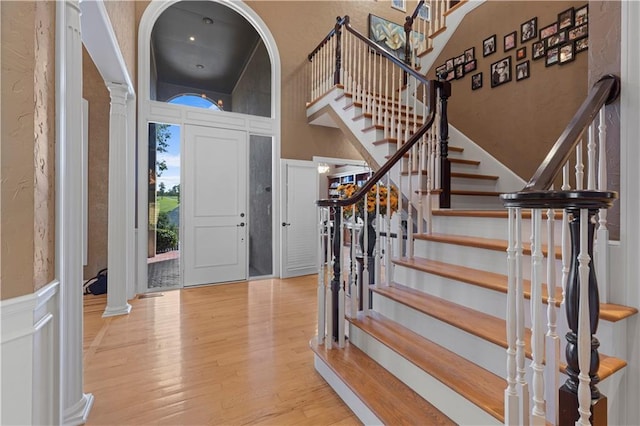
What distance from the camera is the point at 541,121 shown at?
3.09 m

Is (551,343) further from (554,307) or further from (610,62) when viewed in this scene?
(610,62)

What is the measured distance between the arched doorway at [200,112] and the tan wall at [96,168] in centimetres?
80

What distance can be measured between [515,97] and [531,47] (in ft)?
1.67

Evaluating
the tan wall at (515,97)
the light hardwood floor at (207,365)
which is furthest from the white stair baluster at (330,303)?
the tan wall at (515,97)

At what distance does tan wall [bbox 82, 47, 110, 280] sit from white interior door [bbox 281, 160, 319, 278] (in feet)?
8.20

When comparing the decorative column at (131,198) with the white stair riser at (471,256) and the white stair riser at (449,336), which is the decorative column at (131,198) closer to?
the white stair riser at (449,336)

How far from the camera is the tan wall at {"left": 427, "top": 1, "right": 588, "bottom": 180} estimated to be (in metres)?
2.94

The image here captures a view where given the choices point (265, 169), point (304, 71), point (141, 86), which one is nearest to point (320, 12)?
point (304, 71)

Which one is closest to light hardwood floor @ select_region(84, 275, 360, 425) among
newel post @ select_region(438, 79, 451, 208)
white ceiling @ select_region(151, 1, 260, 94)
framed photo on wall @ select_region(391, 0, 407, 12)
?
newel post @ select_region(438, 79, 451, 208)

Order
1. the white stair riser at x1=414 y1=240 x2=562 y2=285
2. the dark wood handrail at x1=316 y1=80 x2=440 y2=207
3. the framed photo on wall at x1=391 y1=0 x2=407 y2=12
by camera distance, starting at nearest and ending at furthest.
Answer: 1. the white stair riser at x1=414 y1=240 x2=562 y2=285
2. the dark wood handrail at x1=316 y1=80 x2=440 y2=207
3. the framed photo on wall at x1=391 y1=0 x2=407 y2=12

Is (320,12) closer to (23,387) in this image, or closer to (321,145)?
(321,145)

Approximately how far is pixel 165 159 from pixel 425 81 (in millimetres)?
3373

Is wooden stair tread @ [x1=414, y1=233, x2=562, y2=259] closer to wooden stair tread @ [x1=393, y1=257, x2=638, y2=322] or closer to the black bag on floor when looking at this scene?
wooden stair tread @ [x1=393, y1=257, x2=638, y2=322]

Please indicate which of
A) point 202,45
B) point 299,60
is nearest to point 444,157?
point 299,60
